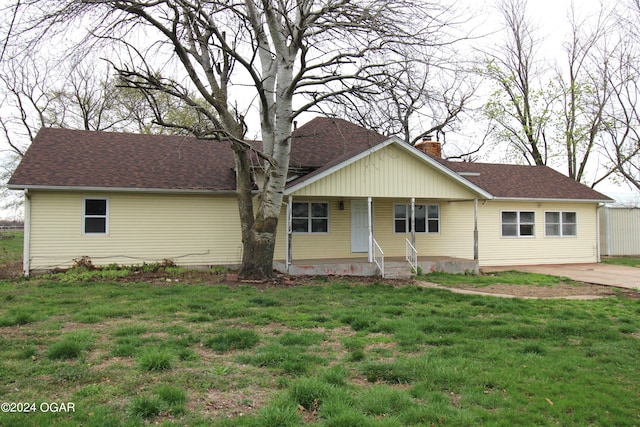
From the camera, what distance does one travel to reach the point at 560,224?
1961 cm

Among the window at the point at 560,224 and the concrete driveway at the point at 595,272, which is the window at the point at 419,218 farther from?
the window at the point at 560,224

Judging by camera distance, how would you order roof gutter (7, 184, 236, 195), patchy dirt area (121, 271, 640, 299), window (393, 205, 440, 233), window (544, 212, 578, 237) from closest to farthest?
1. patchy dirt area (121, 271, 640, 299)
2. roof gutter (7, 184, 236, 195)
3. window (393, 205, 440, 233)
4. window (544, 212, 578, 237)

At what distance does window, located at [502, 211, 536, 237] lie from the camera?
18812mm

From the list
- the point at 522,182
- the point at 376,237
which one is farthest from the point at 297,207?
the point at 522,182

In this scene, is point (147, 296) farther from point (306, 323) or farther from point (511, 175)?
point (511, 175)

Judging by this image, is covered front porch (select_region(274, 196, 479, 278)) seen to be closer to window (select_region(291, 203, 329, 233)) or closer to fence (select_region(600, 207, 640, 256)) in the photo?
window (select_region(291, 203, 329, 233))

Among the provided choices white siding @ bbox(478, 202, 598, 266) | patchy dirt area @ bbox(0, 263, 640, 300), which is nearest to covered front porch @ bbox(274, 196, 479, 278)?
white siding @ bbox(478, 202, 598, 266)

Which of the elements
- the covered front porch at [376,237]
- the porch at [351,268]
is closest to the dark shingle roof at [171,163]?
the covered front porch at [376,237]

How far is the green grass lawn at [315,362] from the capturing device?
4.08 meters

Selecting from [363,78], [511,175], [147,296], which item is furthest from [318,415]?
[511,175]

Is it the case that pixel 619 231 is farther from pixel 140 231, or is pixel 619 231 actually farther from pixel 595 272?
pixel 140 231

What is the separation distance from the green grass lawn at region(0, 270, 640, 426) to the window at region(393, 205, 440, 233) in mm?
8047

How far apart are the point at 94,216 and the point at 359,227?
9.01m

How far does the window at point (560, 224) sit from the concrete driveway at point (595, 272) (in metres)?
1.51
